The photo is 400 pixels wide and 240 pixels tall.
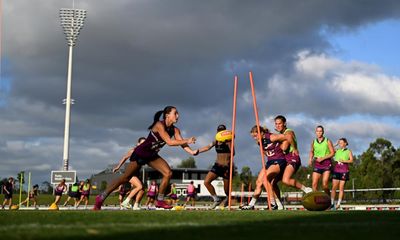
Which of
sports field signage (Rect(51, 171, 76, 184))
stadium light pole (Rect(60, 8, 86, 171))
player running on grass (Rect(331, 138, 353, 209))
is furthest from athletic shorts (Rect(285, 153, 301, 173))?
stadium light pole (Rect(60, 8, 86, 171))

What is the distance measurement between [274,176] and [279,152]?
62 cm

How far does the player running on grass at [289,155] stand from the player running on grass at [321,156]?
2.57 metres

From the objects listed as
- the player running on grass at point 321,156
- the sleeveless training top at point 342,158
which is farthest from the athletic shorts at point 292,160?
the sleeveless training top at point 342,158

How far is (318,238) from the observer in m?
6.08

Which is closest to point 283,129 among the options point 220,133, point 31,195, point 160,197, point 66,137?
point 220,133

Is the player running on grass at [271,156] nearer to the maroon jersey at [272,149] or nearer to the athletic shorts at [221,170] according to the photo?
the maroon jersey at [272,149]

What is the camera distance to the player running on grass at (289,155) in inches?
588

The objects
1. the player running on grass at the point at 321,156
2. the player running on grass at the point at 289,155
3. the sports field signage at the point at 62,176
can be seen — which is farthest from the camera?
the sports field signage at the point at 62,176

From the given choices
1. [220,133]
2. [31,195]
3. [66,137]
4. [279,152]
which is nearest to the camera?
[279,152]

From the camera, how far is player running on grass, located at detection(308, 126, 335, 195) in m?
18.2

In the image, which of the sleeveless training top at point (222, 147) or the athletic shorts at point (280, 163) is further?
the sleeveless training top at point (222, 147)

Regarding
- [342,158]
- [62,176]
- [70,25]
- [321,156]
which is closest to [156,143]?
[321,156]

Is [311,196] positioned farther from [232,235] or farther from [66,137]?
[66,137]

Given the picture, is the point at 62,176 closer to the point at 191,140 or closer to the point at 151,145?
the point at 151,145
